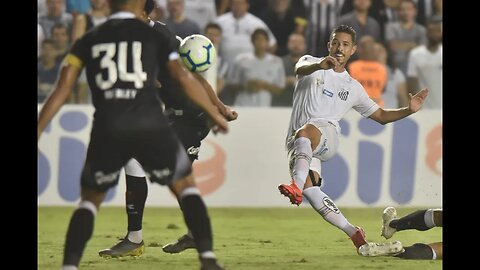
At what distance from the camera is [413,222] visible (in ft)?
28.8

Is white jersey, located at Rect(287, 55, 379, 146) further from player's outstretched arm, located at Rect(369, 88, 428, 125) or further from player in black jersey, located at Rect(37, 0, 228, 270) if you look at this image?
player in black jersey, located at Rect(37, 0, 228, 270)

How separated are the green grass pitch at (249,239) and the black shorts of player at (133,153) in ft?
4.96

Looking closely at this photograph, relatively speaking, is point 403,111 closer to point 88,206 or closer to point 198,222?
point 198,222

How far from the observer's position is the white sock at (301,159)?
841 cm

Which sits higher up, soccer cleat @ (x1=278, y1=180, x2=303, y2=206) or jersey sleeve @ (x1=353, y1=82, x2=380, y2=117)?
jersey sleeve @ (x1=353, y1=82, x2=380, y2=117)

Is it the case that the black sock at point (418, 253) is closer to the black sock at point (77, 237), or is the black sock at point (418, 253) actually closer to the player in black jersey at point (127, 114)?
the player in black jersey at point (127, 114)

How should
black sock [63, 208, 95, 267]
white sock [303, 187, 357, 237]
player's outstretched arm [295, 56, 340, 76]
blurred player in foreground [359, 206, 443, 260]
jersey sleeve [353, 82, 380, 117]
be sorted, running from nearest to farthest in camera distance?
black sock [63, 208, 95, 267] → player's outstretched arm [295, 56, 340, 76] → blurred player in foreground [359, 206, 443, 260] → white sock [303, 187, 357, 237] → jersey sleeve [353, 82, 380, 117]

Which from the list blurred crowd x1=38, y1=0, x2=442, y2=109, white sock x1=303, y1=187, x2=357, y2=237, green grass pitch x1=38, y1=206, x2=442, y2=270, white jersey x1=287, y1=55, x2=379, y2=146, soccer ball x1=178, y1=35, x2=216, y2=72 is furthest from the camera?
blurred crowd x1=38, y1=0, x2=442, y2=109

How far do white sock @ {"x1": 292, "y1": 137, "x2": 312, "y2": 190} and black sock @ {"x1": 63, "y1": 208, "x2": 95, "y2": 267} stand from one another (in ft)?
7.53

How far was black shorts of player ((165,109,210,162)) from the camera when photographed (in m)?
8.68

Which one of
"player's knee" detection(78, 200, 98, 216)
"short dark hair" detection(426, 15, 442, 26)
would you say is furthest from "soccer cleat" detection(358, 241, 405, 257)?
"short dark hair" detection(426, 15, 442, 26)

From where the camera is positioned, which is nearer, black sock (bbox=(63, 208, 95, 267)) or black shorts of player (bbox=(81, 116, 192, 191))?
black sock (bbox=(63, 208, 95, 267))

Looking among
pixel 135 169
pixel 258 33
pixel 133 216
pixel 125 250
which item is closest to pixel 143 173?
pixel 135 169

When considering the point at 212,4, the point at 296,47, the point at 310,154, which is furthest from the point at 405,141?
the point at 310,154
